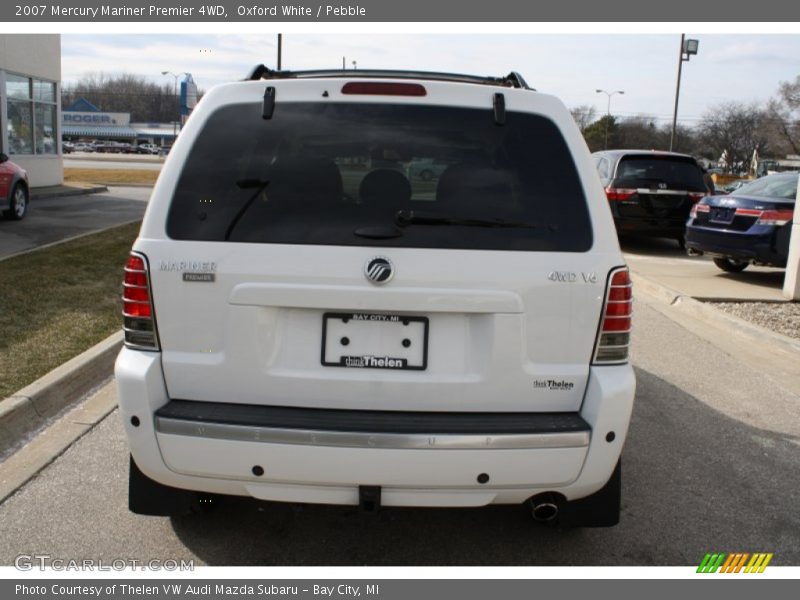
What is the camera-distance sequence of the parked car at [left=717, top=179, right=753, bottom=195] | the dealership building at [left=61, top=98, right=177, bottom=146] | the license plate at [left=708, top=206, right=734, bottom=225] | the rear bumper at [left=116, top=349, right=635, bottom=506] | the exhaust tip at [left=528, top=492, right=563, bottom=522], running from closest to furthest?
1. the rear bumper at [left=116, top=349, right=635, bottom=506]
2. the exhaust tip at [left=528, top=492, right=563, bottom=522]
3. the license plate at [left=708, top=206, right=734, bottom=225]
4. the parked car at [left=717, top=179, right=753, bottom=195]
5. the dealership building at [left=61, top=98, right=177, bottom=146]

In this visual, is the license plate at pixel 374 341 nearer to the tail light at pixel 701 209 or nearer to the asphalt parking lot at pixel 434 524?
the asphalt parking lot at pixel 434 524

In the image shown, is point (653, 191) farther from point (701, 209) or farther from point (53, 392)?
point (53, 392)

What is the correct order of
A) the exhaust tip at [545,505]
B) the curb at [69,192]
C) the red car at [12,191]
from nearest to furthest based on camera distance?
the exhaust tip at [545,505]
the red car at [12,191]
the curb at [69,192]

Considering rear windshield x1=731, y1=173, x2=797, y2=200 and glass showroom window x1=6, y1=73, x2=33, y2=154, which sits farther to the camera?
glass showroom window x1=6, y1=73, x2=33, y2=154

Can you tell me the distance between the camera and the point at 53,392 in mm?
5059

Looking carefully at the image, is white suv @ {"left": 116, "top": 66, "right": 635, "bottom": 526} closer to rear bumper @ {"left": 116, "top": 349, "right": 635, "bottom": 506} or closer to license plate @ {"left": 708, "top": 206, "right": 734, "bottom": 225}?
rear bumper @ {"left": 116, "top": 349, "right": 635, "bottom": 506}

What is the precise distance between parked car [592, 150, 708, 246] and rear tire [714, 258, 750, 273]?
204 centimetres

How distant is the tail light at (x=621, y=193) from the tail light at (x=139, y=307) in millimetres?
12316

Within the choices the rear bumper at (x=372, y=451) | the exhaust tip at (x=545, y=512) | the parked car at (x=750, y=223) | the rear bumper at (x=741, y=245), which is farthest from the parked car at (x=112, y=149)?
the exhaust tip at (x=545, y=512)

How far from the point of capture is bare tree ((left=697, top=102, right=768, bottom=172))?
81.8 meters

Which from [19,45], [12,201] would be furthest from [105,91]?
[12,201]

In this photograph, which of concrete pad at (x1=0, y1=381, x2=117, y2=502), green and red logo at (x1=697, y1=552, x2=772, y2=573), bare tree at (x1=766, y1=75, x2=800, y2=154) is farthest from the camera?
bare tree at (x1=766, y1=75, x2=800, y2=154)

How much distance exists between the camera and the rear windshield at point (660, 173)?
14.3m

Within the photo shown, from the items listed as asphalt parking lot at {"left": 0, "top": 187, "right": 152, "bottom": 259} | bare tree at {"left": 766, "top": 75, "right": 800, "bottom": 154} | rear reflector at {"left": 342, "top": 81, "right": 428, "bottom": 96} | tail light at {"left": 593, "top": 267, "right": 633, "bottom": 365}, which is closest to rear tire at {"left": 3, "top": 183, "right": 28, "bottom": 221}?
asphalt parking lot at {"left": 0, "top": 187, "right": 152, "bottom": 259}
